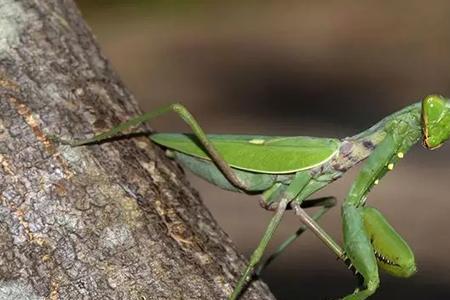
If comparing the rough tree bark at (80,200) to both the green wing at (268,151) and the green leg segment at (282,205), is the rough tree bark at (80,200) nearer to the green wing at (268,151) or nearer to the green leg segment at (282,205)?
the green leg segment at (282,205)

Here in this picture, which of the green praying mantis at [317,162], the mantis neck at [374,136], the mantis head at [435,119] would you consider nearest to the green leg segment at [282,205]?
the green praying mantis at [317,162]

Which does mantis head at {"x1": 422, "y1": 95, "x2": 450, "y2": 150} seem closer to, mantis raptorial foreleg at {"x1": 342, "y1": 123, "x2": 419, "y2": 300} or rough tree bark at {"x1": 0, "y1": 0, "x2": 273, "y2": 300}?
mantis raptorial foreleg at {"x1": 342, "y1": 123, "x2": 419, "y2": 300}

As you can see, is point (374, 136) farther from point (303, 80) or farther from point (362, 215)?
point (303, 80)

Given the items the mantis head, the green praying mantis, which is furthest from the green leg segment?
the mantis head

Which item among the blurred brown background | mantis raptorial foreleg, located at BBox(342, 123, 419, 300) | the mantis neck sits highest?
the mantis neck

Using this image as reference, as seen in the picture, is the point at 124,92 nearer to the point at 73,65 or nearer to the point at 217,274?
the point at 73,65

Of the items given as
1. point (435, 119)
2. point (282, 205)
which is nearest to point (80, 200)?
point (282, 205)

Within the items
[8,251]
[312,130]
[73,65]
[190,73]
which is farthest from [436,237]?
[8,251]
